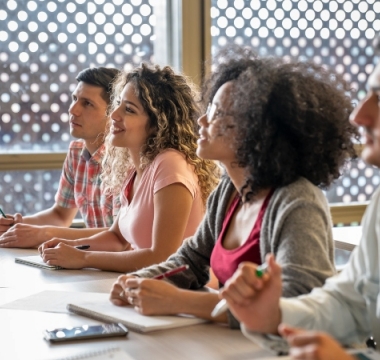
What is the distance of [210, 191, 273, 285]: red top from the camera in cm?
158

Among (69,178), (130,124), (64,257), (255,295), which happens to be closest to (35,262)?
(64,257)

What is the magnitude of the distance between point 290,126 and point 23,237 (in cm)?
129

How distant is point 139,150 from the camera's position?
2416mm

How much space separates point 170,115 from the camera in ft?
7.89

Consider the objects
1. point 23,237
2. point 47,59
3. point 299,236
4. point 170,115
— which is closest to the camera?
point 299,236

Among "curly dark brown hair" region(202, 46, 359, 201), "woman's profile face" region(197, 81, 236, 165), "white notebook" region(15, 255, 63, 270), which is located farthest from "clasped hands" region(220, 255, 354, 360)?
"white notebook" region(15, 255, 63, 270)

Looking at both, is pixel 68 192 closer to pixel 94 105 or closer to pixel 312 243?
pixel 94 105

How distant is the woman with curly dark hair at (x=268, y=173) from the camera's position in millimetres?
1460

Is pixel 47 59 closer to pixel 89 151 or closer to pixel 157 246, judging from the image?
pixel 89 151

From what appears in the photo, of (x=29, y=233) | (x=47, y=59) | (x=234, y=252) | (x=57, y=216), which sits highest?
(x=47, y=59)

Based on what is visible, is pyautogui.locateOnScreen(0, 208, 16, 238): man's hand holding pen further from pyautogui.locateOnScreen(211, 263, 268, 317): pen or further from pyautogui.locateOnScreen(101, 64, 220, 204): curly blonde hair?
pyautogui.locateOnScreen(211, 263, 268, 317): pen

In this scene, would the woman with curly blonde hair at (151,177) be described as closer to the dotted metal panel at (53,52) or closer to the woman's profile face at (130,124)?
the woman's profile face at (130,124)

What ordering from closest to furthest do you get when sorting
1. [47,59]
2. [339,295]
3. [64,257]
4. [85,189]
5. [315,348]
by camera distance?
[315,348]
[339,295]
[64,257]
[85,189]
[47,59]

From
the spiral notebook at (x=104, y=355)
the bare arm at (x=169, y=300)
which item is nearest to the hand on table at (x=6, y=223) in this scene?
the bare arm at (x=169, y=300)
